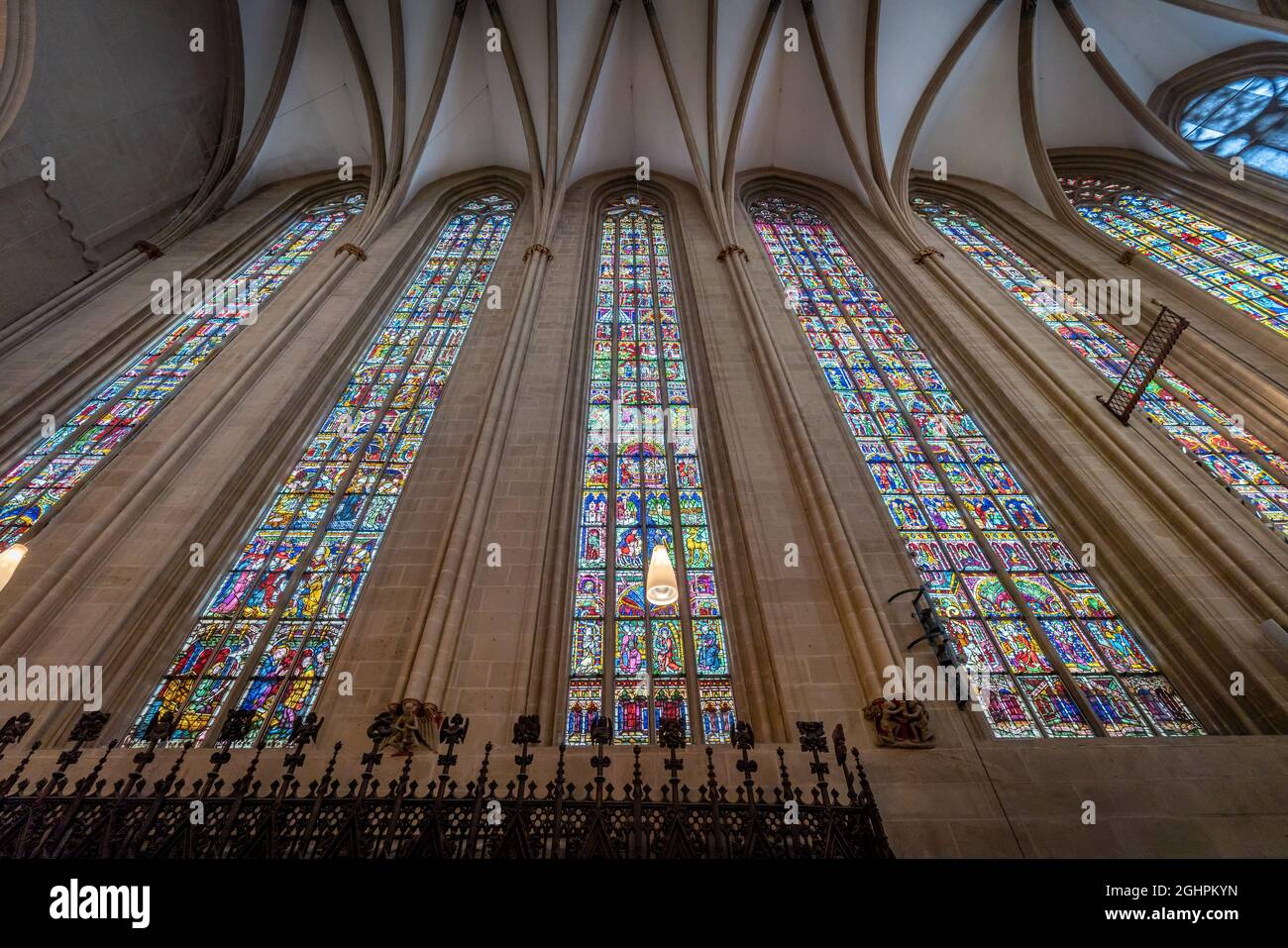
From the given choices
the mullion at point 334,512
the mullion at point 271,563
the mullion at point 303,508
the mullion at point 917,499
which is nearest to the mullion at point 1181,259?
the mullion at point 917,499

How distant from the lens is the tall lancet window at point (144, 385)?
7734mm

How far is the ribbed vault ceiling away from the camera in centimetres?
1553

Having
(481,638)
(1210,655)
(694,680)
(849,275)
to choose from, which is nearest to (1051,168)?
(849,275)

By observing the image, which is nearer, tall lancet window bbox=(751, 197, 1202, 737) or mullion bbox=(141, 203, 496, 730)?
tall lancet window bbox=(751, 197, 1202, 737)

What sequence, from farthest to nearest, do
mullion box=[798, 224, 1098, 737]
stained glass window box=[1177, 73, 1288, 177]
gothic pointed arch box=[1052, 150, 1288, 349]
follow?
stained glass window box=[1177, 73, 1288, 177] → gothic pointed arch box=[1052, 150, 1288, 349] → mullion box=[798, 224, 1098, 737]

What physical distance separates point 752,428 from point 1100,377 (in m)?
5.20

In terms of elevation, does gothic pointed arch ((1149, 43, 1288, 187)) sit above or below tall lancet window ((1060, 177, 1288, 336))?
above

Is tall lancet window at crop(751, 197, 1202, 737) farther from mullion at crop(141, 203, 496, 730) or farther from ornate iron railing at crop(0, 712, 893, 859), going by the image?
Result: mullion at crop(141, 203, 496, 730)

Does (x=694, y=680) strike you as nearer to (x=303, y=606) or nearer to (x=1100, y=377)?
(x=303, y=606)

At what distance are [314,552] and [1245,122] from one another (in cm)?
2040

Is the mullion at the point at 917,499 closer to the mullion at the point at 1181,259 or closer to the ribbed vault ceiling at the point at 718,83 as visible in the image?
the ribbed vault ceiling at the point at 718,83

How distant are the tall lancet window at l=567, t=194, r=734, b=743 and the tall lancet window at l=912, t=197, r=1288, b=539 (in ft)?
20.4

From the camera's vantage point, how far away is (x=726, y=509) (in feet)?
25.8

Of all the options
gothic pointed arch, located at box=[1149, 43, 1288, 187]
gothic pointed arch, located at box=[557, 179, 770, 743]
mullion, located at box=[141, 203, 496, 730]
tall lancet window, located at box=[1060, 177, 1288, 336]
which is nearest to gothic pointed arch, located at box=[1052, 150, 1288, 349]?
tall lancet window, located at box=[1060, 177, 1288, 336]
